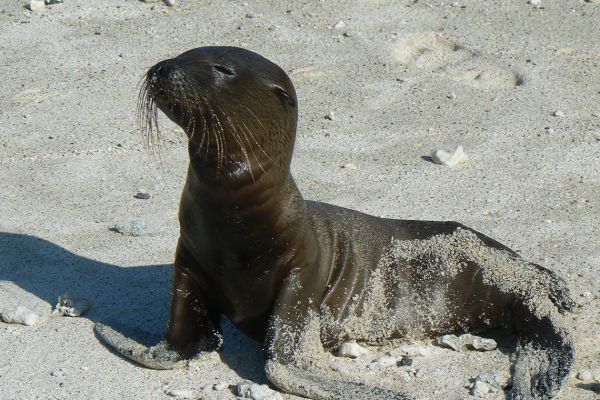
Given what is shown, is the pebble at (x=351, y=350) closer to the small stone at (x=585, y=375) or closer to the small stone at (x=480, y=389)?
the small stone at (x=480, y=389)

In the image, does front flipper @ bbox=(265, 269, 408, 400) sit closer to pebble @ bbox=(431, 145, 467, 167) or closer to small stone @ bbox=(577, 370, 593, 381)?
small stone @ bbox=(577, 370, 593, 381)

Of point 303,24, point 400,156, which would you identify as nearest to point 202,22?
point 303,24

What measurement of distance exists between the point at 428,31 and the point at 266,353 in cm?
470

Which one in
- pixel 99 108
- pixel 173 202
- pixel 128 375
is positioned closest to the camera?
pixel 128 375

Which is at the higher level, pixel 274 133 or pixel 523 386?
pixel 274 133

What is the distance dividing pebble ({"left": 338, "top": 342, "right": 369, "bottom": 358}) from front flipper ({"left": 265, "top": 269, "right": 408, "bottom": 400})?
4.5 inches

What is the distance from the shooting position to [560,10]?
952cm

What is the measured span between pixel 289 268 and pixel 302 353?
38 cm

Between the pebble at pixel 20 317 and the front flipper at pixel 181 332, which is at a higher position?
the front flipper at pixel 181 332

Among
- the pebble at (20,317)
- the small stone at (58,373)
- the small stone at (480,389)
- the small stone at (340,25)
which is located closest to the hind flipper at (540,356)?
the small stone at (480,389)

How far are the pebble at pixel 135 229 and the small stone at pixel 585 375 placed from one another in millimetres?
2608

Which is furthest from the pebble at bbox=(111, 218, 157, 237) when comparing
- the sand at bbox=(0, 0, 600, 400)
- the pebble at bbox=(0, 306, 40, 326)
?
the pebble at bbox=(0, 306, 40, 326)

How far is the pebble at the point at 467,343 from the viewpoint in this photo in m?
5.43

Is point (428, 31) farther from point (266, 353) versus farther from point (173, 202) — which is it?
point (266, 353)
